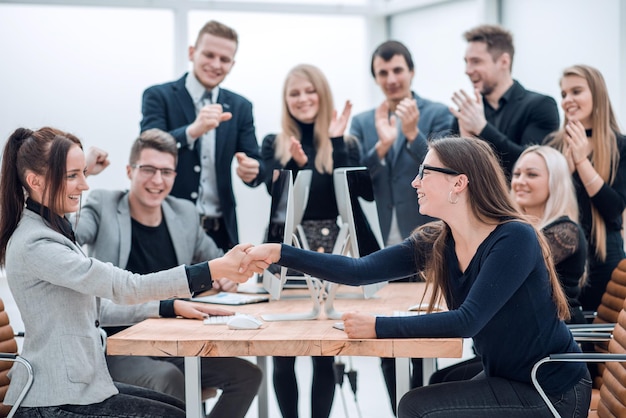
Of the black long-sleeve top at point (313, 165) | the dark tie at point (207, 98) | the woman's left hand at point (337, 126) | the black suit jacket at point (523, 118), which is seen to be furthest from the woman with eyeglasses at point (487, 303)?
the dark tie at point (207, 98)

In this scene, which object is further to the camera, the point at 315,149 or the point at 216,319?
the point at 315,149

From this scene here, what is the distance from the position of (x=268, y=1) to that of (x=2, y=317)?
135 inches

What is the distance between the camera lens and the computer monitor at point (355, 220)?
106 inches

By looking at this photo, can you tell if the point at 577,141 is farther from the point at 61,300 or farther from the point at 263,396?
the point at 61,300

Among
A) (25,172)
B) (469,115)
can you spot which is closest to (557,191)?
(469,115)

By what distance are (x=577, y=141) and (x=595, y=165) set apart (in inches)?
6.5

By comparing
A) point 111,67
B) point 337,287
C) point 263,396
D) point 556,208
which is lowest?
point 263,396

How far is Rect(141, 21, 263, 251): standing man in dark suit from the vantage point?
3.94 metres

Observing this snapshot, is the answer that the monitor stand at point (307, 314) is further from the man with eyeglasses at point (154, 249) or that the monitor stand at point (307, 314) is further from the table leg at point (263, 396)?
the table leg at point (263, 396)

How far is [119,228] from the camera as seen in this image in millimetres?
3178

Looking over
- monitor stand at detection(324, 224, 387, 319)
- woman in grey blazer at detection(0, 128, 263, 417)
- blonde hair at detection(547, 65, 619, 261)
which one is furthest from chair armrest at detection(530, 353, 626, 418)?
blonde hair at detection(547, 65, 619, 261)

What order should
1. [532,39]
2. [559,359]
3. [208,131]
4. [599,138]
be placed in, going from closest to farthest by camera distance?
[559,359] < [599,138] < [208,131] < [532,39]

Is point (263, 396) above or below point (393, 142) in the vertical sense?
below

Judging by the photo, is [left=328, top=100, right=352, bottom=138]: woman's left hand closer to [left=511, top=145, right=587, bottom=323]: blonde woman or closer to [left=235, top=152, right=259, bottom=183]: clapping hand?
[left=235, top=152, right=259, bottom=183]: clapping hand
